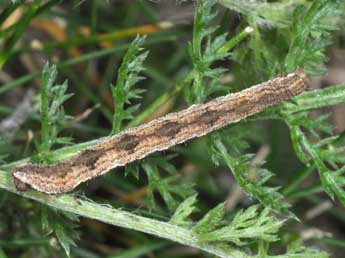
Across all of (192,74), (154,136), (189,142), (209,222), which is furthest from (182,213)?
(189,142)

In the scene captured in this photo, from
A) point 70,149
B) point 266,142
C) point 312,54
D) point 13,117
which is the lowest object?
point 266,142

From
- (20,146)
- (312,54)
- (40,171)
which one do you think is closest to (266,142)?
(20,146)

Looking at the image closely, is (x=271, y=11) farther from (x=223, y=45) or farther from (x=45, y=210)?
(x=45, y=210)

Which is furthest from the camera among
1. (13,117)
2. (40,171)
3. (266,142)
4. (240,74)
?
(266,142)

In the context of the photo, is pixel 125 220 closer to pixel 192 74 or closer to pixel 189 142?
pixel 192 74

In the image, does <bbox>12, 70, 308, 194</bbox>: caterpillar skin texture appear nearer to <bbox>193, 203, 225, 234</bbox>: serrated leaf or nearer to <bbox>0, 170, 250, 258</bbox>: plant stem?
<bbox>0, 170, 250, 258</bbox>: plant stem

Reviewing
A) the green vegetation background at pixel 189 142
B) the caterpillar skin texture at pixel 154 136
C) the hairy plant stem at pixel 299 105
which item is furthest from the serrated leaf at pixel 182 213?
the hairy plant stem at pixel 299 105
